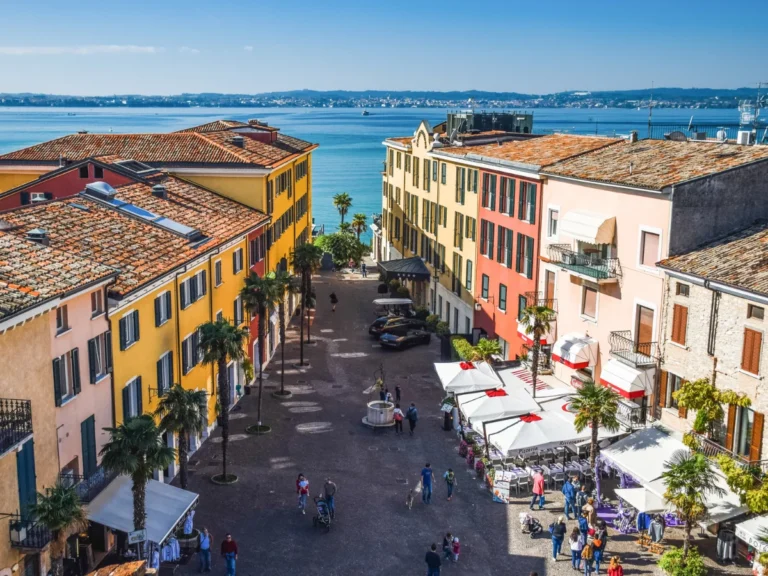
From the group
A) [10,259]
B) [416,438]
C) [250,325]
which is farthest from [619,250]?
[10,259]

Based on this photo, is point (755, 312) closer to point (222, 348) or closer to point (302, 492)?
point (302, 492)

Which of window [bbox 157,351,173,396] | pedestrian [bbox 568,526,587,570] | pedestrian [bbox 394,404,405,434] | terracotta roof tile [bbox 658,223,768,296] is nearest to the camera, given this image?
pedestrian [bbox 568,526,587,570]

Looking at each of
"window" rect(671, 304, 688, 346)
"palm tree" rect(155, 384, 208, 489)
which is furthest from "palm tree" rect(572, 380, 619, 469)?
"palm tree" rect(155, 384, 208, 489)

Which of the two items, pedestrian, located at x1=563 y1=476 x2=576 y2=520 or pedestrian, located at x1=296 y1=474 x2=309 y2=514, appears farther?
pedestrian, located at x1=296 y1=474 x2=309 y2=514

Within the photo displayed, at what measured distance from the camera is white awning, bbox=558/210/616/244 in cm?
3562

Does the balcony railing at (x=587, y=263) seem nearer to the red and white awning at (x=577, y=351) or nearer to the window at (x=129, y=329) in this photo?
the red and white awning at (x=577, y=351)

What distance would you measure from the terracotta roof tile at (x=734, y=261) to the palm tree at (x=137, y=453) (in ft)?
60.2

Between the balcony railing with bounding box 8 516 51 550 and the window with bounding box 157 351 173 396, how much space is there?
10.3m

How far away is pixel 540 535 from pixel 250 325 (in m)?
21.5

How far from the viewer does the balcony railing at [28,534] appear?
2078 centimetres

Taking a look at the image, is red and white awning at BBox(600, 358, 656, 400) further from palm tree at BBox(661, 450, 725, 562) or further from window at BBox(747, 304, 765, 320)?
palm tree at BBox(661, 450, 725, 562)

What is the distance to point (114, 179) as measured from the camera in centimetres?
4269

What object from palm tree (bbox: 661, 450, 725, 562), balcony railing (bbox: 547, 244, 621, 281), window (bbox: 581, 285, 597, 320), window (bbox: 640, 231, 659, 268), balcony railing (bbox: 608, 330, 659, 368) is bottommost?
palm tree (bbox: 661, 450, 725, 562)

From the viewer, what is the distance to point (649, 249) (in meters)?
33.3
